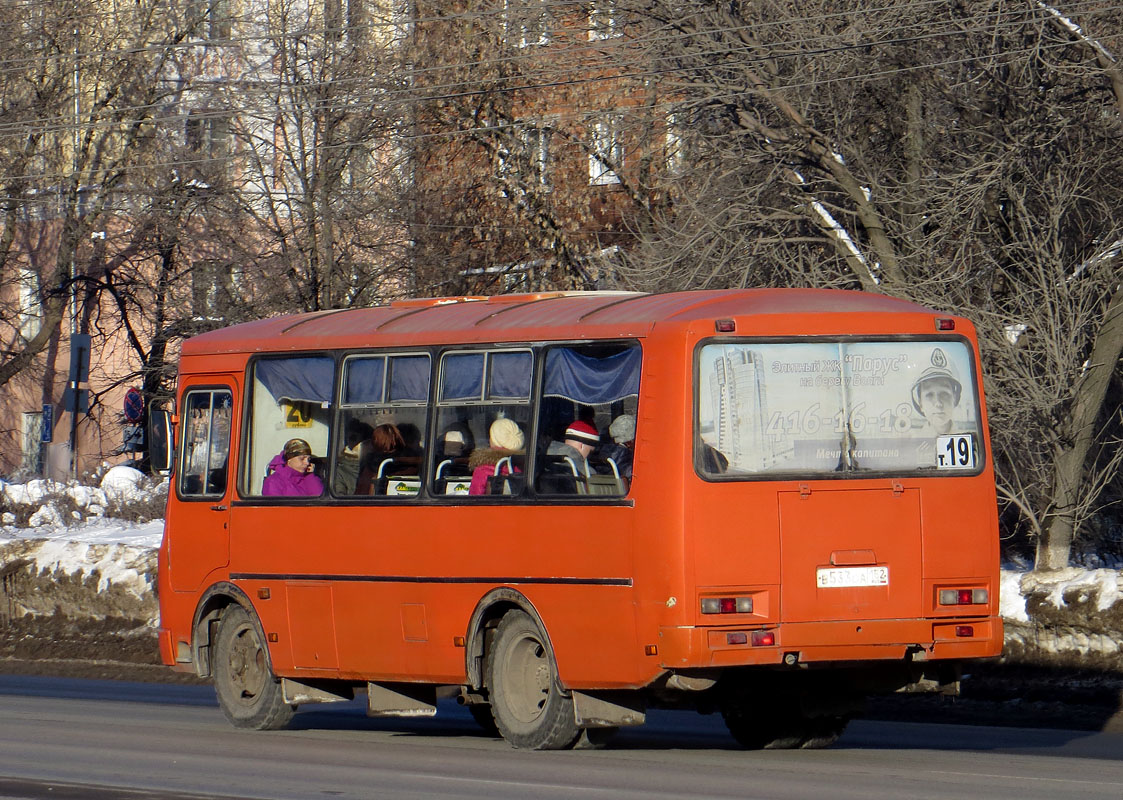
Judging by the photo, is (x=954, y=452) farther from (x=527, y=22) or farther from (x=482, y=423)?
(x=527, y=22)

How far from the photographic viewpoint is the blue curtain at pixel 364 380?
12.9 metres

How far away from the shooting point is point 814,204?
21.2m

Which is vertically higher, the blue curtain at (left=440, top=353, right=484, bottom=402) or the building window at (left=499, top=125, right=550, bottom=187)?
the building window at (left=499, top=125, right=550, bottom=187)

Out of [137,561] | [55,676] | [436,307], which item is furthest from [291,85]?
[436,307]

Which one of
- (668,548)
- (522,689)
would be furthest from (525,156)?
(668,548)

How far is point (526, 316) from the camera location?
40.1 feet

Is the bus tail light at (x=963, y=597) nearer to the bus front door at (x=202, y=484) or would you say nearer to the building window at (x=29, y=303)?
the bus front door at (x=202, y=484)

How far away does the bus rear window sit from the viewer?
1093 cm

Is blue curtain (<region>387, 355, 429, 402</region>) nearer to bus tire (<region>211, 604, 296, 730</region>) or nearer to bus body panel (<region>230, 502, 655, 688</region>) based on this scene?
bus body panel (<region>230, 502, 655, 688</region>)

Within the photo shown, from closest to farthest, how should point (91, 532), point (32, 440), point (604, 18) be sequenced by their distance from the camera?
1. point (604, 18)
2. point (91, 532)
3. point (32, 440)

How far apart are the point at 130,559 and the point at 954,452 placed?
45.7ft

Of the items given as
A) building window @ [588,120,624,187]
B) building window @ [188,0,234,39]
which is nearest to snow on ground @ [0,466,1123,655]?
building window @ [588,120,624,187]

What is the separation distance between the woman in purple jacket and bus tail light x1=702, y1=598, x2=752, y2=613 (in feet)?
11.7

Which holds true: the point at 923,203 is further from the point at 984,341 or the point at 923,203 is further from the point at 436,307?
the point at 436,307
